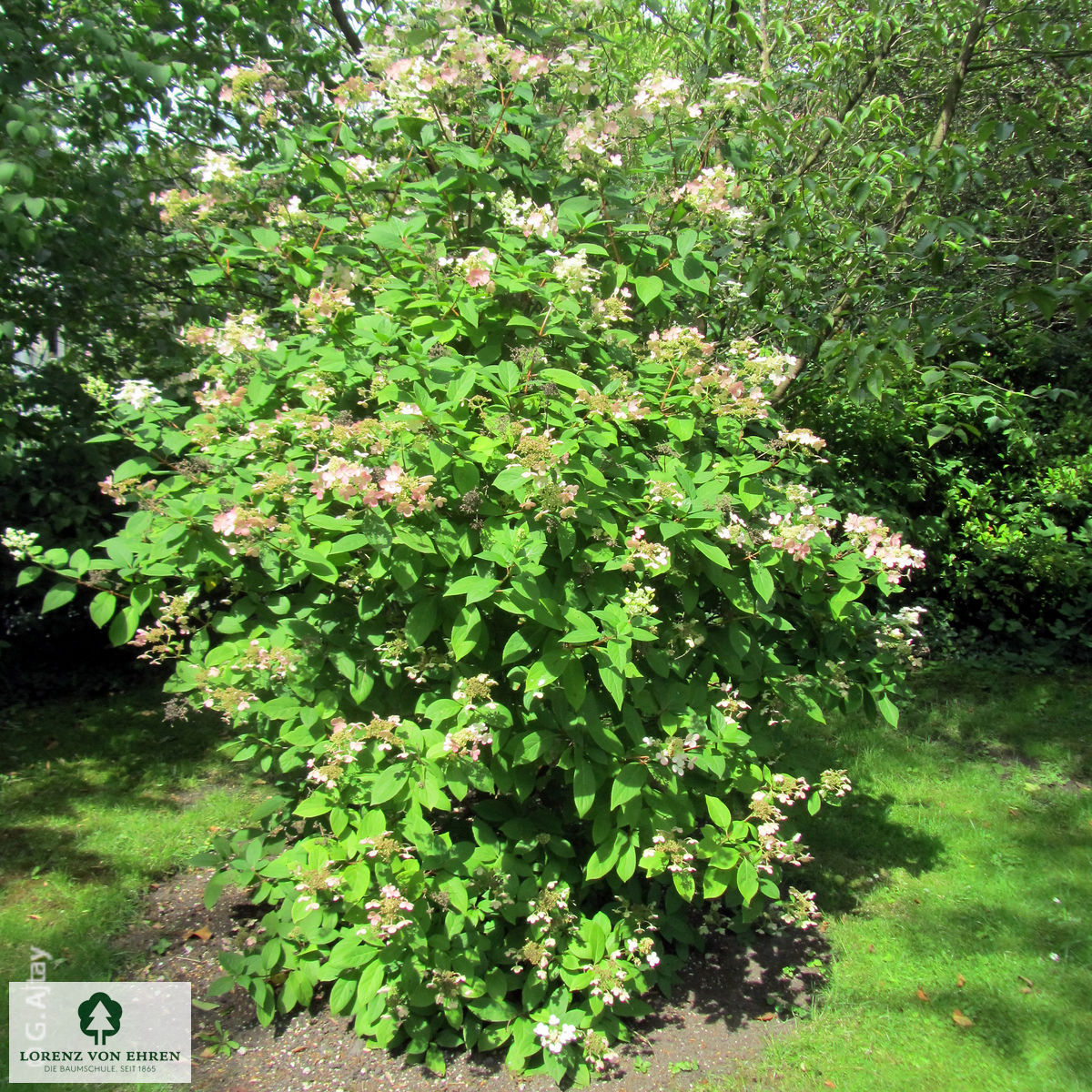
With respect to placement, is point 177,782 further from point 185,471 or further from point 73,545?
point 185,471

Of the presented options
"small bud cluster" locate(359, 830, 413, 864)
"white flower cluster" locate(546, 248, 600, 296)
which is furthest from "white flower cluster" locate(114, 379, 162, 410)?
"small bud cluster" locate(359, 830, 413, 864)

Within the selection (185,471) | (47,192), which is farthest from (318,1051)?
(47,192)

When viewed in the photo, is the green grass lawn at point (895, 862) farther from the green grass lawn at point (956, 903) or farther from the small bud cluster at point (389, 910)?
the small bud cluster at point (389, 910)

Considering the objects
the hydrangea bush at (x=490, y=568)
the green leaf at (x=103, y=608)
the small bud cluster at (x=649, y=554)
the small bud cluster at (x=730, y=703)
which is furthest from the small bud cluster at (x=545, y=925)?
the green leaf at (x=103, y=608)

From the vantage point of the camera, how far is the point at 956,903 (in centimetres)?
321

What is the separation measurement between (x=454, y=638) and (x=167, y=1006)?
62.5 inches

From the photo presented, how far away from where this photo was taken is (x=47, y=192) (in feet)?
12.0

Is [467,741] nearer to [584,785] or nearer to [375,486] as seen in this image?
[584,785]

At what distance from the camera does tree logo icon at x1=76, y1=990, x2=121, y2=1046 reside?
2.54 metres

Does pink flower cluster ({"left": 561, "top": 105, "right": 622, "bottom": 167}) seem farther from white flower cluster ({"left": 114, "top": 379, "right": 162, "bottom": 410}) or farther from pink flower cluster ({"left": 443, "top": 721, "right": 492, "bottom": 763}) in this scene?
pink flower cluster ({"left": 443, "top": 721, "right": 492, "bottom": 763})

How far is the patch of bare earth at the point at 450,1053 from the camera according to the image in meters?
2.43

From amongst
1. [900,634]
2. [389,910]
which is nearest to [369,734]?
[389,910]

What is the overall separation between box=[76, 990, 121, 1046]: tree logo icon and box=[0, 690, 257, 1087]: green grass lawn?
0.15 metres

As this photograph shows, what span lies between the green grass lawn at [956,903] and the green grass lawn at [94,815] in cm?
225
